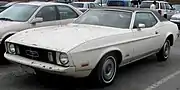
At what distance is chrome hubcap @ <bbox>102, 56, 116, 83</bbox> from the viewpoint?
195 inches

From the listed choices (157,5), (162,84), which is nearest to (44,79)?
(162,84)

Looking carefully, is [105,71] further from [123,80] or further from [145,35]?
[145,35]

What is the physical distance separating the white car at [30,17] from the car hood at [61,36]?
4.84 ft

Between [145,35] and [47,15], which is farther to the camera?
[47,15]

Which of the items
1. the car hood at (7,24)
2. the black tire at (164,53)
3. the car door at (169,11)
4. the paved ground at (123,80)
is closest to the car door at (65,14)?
the car hood at (7,24)

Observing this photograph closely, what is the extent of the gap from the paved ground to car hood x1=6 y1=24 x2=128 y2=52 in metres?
0.81

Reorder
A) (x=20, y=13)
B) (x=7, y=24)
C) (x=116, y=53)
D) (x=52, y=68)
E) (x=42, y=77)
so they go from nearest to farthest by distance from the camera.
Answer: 1. (x=52, y=68)
2. (x=116, y=53)
3. (x=42, y=77)
4. (x=7, y=24)
5. (x=20, y=13)

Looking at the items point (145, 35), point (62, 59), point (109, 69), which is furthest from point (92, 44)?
point (145, 35)

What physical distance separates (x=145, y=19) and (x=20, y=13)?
3309 mm

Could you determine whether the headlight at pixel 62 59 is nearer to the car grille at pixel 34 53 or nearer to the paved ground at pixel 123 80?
the car grille at pixel 34 53

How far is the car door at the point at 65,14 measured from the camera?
815cm

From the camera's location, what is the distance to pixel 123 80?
5.49 meters

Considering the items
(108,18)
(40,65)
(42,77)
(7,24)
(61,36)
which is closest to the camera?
(40,65)

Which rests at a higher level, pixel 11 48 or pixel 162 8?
pixel 11 48
